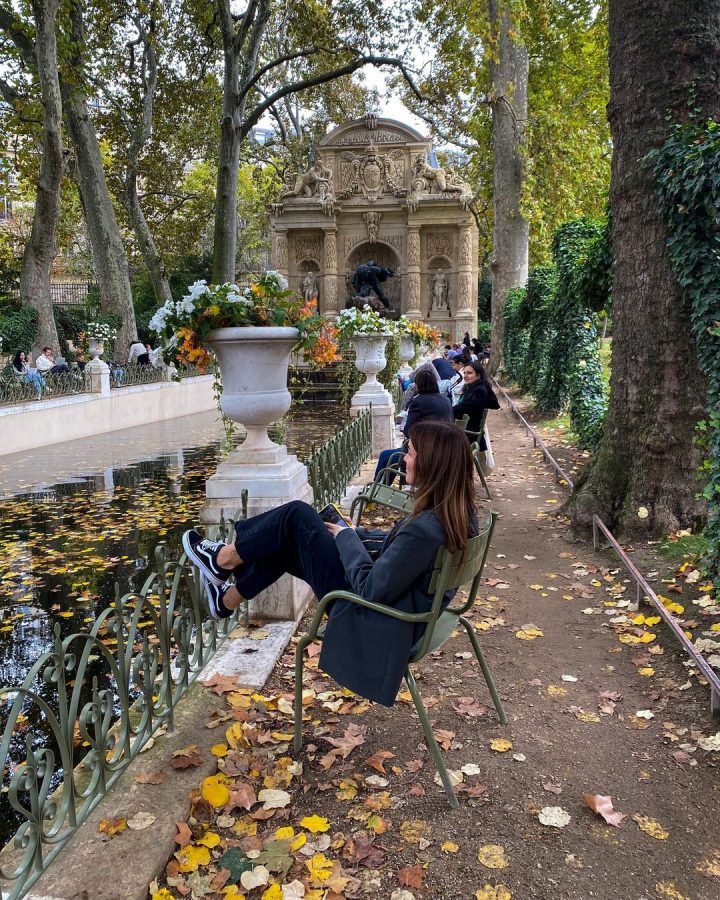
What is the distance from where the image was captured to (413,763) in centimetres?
277

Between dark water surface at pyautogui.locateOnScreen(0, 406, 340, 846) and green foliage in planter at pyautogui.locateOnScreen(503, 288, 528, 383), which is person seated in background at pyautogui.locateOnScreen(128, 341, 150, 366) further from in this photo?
green foliage in planter at pyautogui.locateOnScreen(503, 288, 528, 383)

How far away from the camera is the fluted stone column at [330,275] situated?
27.4m

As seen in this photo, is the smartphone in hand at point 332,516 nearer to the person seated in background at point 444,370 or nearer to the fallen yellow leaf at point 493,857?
the fallen yellow leaf at point 493,857

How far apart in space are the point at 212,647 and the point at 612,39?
16.5 feet

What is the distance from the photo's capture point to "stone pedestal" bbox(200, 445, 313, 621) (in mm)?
3963

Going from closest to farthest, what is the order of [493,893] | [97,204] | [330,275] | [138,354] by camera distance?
[493,893]
[97,204]
[138,354]
[330,275]

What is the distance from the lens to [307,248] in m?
28.2

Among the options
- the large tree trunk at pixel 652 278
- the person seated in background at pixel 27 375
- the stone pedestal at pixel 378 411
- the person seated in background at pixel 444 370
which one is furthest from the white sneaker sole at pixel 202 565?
the person seated in background at pixel 27 375

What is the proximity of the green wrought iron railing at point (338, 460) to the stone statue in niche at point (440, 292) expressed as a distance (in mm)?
20023

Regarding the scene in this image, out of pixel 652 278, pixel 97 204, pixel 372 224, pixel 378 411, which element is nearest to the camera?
pixel 652 278

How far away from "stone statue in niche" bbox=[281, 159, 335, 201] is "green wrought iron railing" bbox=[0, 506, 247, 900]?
25.5 metres

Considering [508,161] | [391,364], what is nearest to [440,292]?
[508,161]

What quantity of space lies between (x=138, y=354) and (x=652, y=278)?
16452mm

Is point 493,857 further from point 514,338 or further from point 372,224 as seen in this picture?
point 372,224
